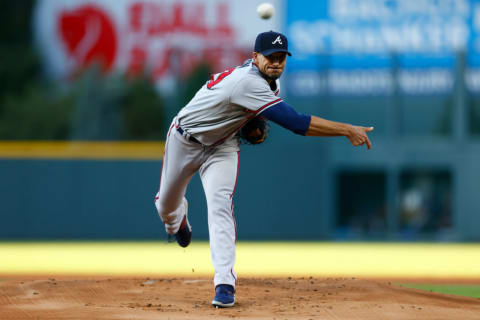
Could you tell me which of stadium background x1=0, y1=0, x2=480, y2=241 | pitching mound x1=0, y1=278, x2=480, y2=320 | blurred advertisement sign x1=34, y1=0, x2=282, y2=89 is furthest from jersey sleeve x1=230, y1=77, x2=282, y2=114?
blurred advertisement sign x1=34, y1=0, x2=282, y2=89

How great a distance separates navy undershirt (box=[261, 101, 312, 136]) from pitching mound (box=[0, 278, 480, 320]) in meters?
1.07

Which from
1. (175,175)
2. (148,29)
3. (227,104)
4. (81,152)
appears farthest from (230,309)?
(148,29)

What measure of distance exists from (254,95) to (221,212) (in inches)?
30.8

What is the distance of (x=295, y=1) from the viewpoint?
21938 millimetres

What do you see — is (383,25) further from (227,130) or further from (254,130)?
(227,130)

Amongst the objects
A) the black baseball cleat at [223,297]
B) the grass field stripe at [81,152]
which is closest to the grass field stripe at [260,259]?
the grass field stripe at [81,152]

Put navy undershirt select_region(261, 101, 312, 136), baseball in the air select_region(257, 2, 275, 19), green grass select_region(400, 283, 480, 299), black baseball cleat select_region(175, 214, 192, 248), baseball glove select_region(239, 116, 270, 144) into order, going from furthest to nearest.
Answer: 1. baseball in the air select_region(257, 2, 275, 19)
2. green grass select_region(400, 283, 480, 299)
3. black baseball cleat select_region(175, 214, 192, 248)
4. baseball glove select_region(239, 116, 270, 144)
5. navy undershirt select_region(261, 101, 312, 136)

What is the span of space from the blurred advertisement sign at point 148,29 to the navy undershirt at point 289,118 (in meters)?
23.9

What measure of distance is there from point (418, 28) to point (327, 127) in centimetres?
1836

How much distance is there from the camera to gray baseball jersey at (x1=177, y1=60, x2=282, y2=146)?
14.2 feet

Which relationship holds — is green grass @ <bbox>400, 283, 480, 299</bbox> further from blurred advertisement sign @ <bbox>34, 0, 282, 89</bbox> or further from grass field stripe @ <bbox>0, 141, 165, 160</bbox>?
blurred advertisement sign @ <bbox>34, 0, 282, 89</bbox>

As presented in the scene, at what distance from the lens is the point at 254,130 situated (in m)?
4.77

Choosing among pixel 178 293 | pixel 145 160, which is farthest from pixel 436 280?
pixel 145 160

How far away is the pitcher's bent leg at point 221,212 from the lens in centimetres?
446
